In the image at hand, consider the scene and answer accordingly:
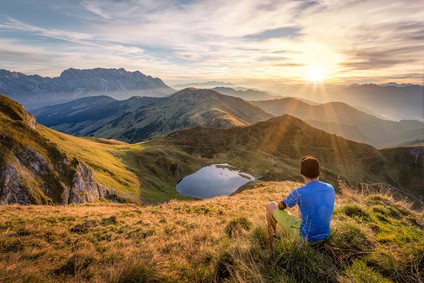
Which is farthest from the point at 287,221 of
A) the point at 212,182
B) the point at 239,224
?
the point at 212,182

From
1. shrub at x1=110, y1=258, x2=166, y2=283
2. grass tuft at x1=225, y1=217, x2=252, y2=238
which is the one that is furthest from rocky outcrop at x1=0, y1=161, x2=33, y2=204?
shrub at x1=110, y1=258, x2=166, y2=283

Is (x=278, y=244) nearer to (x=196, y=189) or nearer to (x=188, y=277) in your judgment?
(x=188, y=277)

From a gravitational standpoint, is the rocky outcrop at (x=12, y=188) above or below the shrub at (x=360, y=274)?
below

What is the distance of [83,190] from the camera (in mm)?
32562

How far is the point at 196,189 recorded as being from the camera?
236 ft

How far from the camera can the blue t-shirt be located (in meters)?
6.19

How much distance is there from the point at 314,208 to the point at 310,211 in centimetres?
13

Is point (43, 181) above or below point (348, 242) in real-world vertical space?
below

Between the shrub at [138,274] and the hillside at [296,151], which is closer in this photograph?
the shrub at [138,274]

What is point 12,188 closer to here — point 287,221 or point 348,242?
point 287,221

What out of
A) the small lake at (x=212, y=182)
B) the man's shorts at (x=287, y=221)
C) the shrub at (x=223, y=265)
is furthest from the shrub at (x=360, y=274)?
the small lake at (x=212, y=182)

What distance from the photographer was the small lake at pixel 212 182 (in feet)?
227

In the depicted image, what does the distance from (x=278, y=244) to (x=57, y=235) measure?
33.3ft

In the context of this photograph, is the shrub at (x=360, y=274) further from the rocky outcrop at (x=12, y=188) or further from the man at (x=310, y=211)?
the rocky outcrop at (x=12, y=188)
